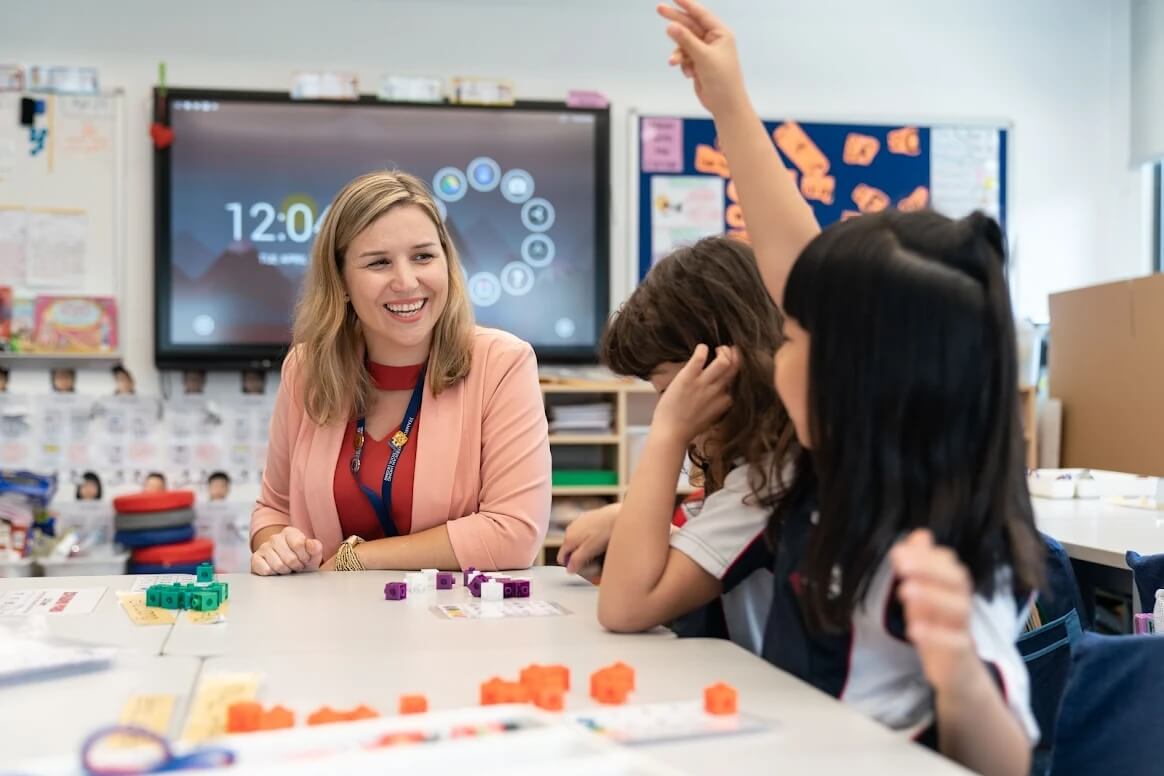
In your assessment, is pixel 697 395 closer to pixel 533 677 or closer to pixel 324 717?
pixel 533 677

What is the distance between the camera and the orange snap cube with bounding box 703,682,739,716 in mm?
880

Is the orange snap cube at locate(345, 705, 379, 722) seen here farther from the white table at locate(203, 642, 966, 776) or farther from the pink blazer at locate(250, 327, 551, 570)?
the pink blazer at locate(250, 327, 551, 570)

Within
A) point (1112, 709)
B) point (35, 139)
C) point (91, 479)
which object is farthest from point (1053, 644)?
point (35, 139)

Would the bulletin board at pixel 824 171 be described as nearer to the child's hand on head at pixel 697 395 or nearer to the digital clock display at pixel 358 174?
the digital clock display at pixel 358 174

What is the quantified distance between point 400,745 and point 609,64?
358 centimetres

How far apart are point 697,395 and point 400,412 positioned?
84cm

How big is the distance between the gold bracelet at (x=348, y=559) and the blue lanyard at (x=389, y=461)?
10 centimetres

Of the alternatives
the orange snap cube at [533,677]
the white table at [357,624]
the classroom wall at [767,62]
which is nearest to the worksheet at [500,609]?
the white table at [357,624]

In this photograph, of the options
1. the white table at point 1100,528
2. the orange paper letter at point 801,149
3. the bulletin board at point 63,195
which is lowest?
the white table at point 1100,528

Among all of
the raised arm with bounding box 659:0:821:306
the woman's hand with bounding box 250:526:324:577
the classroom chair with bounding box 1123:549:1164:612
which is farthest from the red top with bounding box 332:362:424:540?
the classroom chair with bounding box 1123:549:1164:612

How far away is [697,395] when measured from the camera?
3.99 feet

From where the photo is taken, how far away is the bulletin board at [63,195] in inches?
144

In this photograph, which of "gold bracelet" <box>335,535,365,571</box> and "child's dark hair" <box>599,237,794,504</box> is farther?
"gold bracelet" <box>335,535,365,571</box>

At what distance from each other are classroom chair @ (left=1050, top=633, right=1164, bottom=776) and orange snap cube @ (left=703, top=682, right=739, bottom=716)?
380mm
